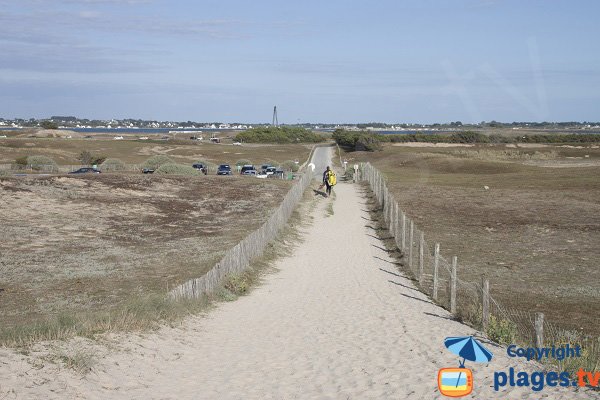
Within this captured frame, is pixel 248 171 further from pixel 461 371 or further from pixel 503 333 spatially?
pixel 461 371

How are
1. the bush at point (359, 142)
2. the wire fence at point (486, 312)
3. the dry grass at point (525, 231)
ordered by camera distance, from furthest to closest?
the bush at point (359, 142), the dry grass at point (525, 231), the wire fence at point (486, 312)

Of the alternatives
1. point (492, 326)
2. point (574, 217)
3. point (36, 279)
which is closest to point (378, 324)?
point (492, 326)

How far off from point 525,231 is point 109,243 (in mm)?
19012

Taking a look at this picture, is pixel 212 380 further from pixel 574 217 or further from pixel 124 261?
pixel 574 217

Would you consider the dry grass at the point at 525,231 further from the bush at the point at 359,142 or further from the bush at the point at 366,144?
the bush at the point at 359,142

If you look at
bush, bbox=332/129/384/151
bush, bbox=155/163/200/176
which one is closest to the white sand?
bush, bbox=155/163/200/176

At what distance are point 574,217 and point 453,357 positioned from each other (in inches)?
1100

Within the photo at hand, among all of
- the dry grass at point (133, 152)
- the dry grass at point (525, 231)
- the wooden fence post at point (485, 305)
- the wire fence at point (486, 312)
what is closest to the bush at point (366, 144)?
the dry grass at point (133, 152)

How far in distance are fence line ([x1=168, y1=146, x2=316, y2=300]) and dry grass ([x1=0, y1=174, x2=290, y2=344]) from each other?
1.19 ft

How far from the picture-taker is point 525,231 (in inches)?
1348

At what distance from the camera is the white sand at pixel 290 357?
9.70m

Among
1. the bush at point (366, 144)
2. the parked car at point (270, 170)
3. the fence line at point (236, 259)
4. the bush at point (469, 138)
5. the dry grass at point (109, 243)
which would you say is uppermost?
the bush at point (469, 138)

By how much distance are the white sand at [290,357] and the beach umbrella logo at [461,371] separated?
0.15m

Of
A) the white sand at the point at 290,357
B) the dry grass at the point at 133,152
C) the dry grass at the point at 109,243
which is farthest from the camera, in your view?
the dry grass at the point at 133,152
